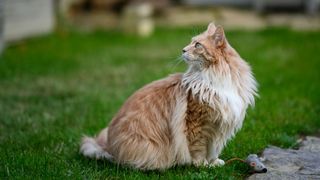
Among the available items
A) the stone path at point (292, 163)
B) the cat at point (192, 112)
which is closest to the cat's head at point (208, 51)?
the cat at point (192, 112)

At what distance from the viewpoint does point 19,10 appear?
31.4 ft

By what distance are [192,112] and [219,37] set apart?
0.54 metres

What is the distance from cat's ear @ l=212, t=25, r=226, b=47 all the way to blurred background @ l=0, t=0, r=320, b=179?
28 centimetres

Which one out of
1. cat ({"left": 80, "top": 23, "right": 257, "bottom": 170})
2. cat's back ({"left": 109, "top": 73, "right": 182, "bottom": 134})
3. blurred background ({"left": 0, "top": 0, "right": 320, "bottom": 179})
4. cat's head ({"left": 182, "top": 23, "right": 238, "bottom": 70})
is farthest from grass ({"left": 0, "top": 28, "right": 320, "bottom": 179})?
cat's head ({"left": 182, "top": 23, "right": 238, "bottom": 70})

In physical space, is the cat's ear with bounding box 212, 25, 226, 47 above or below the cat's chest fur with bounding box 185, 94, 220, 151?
above

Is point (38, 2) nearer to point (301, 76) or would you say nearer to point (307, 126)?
point (301, 76)

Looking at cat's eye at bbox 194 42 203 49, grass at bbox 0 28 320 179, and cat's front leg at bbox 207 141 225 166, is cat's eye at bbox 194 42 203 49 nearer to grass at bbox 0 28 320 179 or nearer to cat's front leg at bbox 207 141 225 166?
grass at bbox 0 28 320 179

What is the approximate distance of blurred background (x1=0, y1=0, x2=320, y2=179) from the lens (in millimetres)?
4492

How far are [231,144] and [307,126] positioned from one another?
955 mm

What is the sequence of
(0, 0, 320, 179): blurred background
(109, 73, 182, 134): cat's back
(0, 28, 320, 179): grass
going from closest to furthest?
(109, 73, 182, 134): cat's back < (0, 28, 320, 179): grass < (0, 0, 320, 179): blurred background

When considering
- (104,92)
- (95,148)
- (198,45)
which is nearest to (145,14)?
(104,92)

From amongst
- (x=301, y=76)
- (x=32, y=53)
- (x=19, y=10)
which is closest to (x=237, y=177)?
(x=301, y=76)

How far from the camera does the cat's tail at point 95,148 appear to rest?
4.29 meters

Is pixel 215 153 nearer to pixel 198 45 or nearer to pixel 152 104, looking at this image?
pixel 152 104
